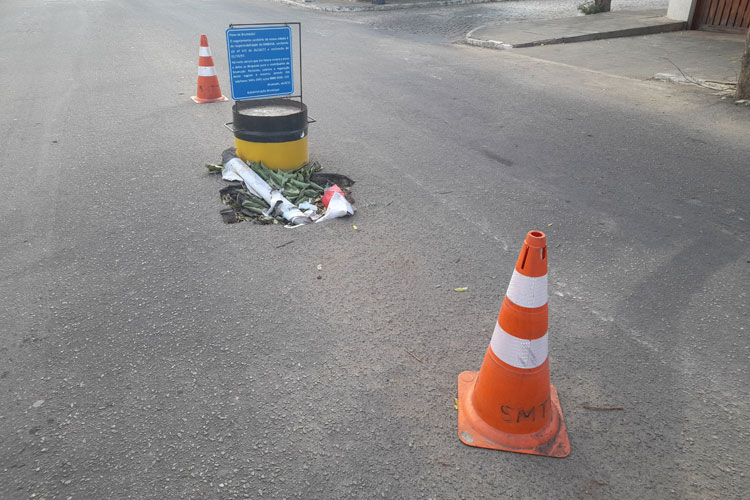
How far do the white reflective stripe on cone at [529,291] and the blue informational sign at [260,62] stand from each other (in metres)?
3.50

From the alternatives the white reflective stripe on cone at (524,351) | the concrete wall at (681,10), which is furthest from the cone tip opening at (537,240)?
the concrete wall at (681,10)

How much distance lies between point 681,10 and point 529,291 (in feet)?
49.3

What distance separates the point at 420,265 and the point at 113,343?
6.64ft

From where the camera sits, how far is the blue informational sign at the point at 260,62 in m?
4.86

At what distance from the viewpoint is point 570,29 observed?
1377 centimetres

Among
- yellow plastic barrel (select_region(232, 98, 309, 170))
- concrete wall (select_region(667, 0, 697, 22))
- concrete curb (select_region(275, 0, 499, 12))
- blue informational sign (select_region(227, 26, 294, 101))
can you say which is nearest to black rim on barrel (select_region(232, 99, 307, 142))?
yellow plastic barrel (select_region(232, 98, 309, 170))

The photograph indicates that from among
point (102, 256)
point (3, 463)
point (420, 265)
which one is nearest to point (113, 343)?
point (3, 463)

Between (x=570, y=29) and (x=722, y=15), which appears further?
(x=570, y=29)

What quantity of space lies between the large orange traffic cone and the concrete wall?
14698 millimetres

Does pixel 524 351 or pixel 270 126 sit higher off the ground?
pixel 270 126

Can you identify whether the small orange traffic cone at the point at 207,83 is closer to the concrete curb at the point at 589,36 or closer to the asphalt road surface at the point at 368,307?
the asphalt road surface at the point at 368,307

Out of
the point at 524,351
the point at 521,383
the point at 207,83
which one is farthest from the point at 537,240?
the point at 207,83

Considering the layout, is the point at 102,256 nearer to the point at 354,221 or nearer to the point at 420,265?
the point at 354,221

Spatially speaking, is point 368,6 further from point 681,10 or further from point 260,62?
point 260,62
